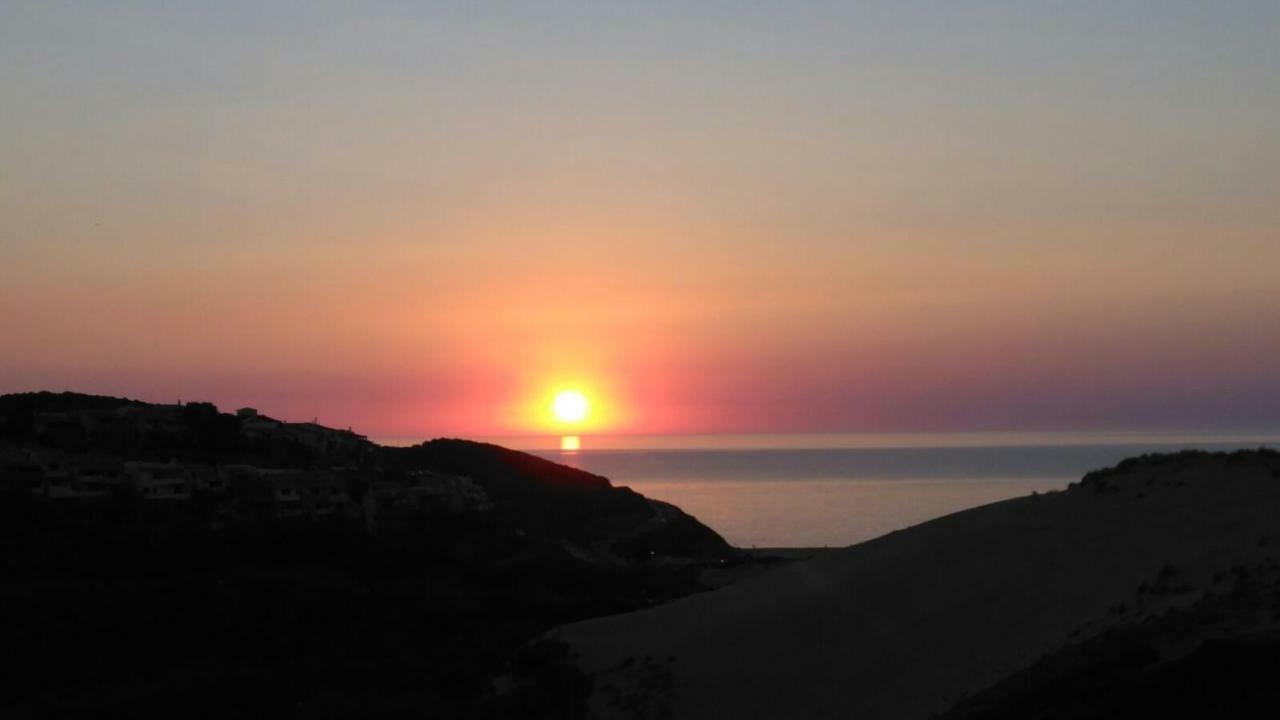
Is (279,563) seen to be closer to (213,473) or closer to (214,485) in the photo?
(214,485)

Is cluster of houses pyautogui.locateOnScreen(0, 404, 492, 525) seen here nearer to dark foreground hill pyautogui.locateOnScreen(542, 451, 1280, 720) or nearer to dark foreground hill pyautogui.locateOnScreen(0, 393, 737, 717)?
dark foreground hill pyautogui.locateOnScreen(0, 393, 737, 717)

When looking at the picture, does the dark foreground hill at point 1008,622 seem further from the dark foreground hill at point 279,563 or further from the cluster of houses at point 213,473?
the cluster of houses at point 213,473

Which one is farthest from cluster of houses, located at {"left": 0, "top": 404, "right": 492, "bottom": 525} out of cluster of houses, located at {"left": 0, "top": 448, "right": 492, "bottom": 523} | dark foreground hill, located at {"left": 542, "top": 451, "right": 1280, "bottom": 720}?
dark foreground hill, located at {"left": 542, "top": 451, "right": 1280, "bottom": 720}

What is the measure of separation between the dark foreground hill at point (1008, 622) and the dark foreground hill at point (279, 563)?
167 inches

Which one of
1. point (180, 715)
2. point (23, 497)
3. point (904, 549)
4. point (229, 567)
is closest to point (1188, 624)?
point (904, 549)

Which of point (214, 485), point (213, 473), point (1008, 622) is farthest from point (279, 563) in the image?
point (1008, 622)

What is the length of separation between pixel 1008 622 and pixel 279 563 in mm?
34685

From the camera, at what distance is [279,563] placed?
51.8 m

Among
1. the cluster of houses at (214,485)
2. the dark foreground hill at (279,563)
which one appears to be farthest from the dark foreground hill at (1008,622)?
the cluster of houses at (214,485)

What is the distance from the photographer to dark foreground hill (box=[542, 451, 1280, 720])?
18.9 m

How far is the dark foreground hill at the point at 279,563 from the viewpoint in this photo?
32.7 meters

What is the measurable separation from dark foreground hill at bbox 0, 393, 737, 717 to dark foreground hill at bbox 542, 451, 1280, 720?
4241 millimetres

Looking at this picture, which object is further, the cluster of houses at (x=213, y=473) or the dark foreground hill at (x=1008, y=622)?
the cluster of houses at (x=213, y=473)

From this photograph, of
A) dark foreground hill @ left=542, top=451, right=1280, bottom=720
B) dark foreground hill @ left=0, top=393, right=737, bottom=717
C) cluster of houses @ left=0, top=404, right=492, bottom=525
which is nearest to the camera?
dark foreground hill @ left=542, top=451, right=1280, bottom=720
